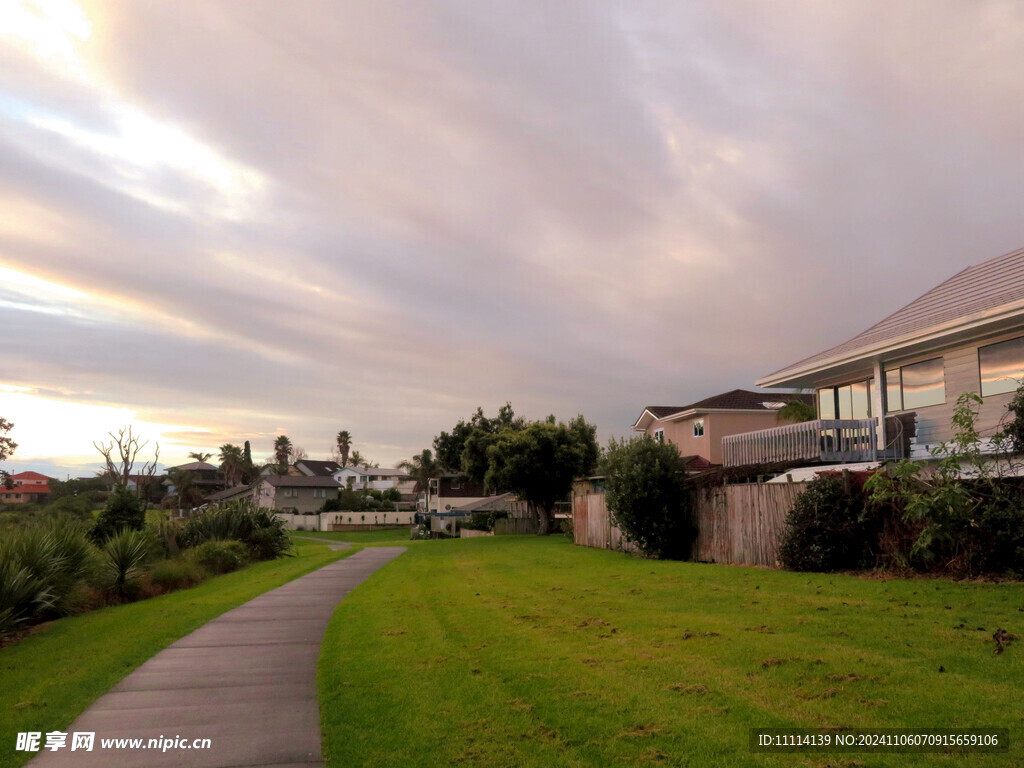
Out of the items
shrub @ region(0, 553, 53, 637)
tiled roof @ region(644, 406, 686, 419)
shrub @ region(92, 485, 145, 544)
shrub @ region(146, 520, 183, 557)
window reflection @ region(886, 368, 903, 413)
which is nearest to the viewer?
shrub @ region(0, 553, 53, 637)

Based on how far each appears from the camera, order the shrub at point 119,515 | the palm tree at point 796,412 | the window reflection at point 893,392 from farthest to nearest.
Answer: the palm tree at point 796,412
the shrub at point 119,515
the window reflection at point 893,392

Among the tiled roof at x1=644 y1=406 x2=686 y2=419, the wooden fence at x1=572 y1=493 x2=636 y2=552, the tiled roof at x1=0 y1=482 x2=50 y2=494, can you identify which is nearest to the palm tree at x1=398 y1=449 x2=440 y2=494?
the tiled roof at x1=0 y1=482 x2=50 y2=494

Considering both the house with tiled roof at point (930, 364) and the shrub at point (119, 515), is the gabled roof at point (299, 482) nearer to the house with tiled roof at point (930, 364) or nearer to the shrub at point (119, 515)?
the shrub at point (119, 515)

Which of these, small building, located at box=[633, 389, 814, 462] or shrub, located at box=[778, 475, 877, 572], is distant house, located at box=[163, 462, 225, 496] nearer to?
small building, located at box=[633, 389, 814, 462]

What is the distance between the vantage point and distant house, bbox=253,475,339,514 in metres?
88.3

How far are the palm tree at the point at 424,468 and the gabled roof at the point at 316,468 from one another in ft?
56.2

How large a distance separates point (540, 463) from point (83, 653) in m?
36.6

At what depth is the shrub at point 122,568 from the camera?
57.8ft

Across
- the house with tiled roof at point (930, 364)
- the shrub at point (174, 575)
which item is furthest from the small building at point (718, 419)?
the shrub at point (174, 575)

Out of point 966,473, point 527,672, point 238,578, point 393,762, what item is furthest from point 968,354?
point 238,578

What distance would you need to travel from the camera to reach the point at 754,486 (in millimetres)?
18750

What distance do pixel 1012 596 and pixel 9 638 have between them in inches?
590

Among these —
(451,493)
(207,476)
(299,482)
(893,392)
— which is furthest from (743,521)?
(207,476)

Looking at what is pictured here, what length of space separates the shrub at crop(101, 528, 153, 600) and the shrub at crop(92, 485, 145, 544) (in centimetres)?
747
